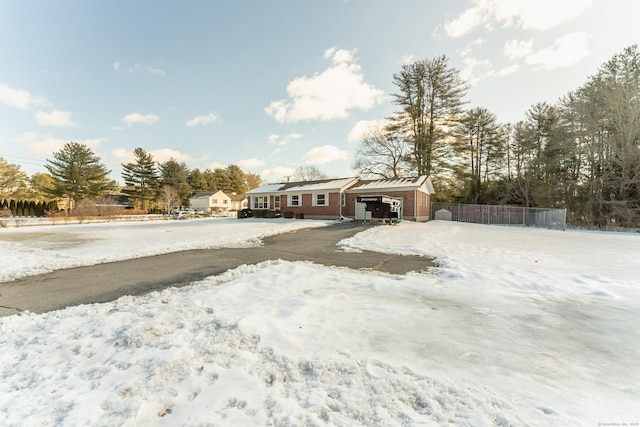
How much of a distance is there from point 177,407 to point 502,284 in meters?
5.63

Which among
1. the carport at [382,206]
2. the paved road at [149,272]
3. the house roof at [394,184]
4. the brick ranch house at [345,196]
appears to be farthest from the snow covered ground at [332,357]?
the house roof at [394,184]

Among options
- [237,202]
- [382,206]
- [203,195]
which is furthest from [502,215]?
[237,202]

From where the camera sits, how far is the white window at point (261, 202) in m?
26.9

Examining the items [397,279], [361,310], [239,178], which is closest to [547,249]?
[397,279]

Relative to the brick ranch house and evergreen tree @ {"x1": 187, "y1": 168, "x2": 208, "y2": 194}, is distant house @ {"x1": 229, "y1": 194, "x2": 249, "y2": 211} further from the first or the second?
the brick ranch house

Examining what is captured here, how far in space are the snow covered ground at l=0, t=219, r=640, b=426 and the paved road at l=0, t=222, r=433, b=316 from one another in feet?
2.77

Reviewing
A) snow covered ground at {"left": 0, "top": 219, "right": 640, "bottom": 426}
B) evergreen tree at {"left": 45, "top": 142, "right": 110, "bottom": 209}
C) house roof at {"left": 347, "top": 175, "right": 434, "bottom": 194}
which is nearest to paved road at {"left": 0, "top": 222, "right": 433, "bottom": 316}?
snow covered ground at {"left": 0, "top": 219, "right": 640, "bottom": 426}

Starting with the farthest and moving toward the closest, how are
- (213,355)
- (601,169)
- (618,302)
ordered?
(601,169)
(618,302)
(213,355)

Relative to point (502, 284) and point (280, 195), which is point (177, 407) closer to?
point (502, 284)

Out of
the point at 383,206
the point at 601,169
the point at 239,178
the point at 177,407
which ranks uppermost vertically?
the point at 239,178

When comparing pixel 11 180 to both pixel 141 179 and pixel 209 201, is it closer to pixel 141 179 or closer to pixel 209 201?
pixel 141 179

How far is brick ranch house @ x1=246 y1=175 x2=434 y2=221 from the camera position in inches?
776

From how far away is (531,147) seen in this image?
912 inches

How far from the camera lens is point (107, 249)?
9016mm
